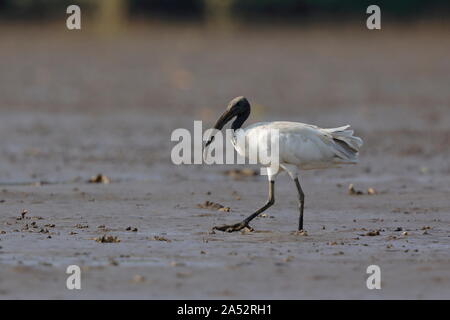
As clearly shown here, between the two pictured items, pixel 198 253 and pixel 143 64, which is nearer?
pixel 198 253

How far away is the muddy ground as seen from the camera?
8.30m

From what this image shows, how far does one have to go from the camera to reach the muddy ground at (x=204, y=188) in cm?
830

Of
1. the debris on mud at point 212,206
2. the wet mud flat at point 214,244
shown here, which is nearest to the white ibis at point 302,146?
the wet mud flat at point 214,244

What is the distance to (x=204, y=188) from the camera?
515 inches

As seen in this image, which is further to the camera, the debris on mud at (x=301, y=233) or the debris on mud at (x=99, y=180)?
the debris on mud at (x=99, y=180)

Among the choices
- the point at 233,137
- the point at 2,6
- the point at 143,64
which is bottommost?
the point at 233,137

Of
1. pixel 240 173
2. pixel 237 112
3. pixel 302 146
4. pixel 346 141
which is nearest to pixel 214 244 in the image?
pixel 302 146

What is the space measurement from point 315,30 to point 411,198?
30.5 meters

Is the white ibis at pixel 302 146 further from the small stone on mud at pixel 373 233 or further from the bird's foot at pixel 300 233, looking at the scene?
the small stone on mud at pixel 373 233

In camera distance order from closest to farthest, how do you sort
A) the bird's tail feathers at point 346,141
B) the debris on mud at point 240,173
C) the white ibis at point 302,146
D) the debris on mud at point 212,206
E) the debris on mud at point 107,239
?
1. the debris on mud at point 107,239
2. the white ibis at point 302,146
3. the bird's tail feathers at point 346,141
4. the debris on mud at point 212,206
5. the debris on mud at point 240,173

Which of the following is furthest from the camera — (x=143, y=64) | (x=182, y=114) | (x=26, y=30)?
(x=26, y=30)

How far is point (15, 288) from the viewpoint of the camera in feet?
26.0
